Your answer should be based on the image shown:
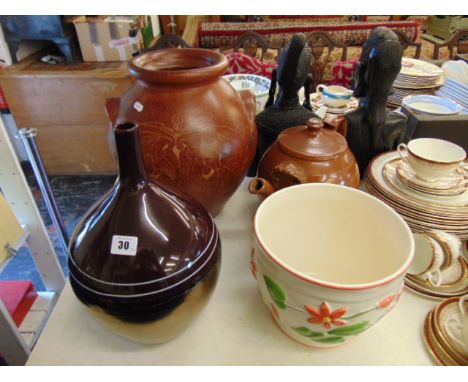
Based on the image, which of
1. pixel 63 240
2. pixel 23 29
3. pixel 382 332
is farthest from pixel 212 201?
pixel 23 29

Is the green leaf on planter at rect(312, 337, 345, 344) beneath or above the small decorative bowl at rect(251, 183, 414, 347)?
beneath

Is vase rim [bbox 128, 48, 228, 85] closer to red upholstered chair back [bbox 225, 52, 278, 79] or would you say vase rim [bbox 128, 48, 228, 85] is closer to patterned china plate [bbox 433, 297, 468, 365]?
patterned china plate [bbox 433, 297, 468, 365]

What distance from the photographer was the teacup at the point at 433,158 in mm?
564

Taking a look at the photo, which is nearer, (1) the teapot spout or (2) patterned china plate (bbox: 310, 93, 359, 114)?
(1) the teapot spout

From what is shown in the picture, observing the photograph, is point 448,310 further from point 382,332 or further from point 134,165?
point 134,165

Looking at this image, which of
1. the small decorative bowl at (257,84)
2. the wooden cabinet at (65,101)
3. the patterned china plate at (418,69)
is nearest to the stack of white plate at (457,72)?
the patterned china plate at (418,69)

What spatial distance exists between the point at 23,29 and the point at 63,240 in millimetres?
1463

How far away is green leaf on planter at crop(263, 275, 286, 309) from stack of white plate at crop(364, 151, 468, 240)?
289 millimetres

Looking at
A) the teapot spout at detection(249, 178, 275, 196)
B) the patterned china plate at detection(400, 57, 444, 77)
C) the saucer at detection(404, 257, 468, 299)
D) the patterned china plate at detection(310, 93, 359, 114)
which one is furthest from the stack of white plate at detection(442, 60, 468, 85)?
the teapot spout at detection(249, 178, 275, 196)

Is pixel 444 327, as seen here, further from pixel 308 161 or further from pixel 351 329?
pixel 308 161

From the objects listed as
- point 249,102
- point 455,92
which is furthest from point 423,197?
point 455,92

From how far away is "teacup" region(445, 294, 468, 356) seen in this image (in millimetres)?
425

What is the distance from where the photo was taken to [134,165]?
0.40 meters

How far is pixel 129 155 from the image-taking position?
1.29 feet
